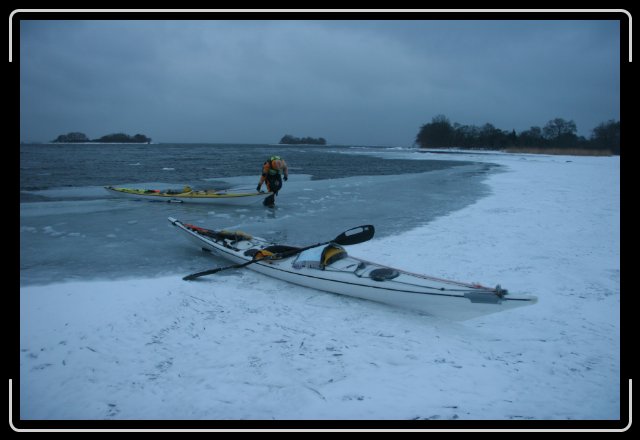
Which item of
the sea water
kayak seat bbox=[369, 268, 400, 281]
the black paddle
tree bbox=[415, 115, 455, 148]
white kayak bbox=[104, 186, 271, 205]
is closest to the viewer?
kayak seat bbox=[369, 268, 400, 281]

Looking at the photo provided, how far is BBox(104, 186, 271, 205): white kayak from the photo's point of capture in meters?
13.3

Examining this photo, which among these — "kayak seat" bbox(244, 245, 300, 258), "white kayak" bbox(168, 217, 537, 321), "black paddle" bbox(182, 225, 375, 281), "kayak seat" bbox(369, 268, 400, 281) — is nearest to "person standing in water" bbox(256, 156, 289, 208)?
"white kayak" bbox(168, 217, 537, 321)

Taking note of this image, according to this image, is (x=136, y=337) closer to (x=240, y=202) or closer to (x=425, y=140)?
(x=240, y=202)

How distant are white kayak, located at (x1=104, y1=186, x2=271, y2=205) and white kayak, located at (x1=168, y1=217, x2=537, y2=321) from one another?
5.78 metres

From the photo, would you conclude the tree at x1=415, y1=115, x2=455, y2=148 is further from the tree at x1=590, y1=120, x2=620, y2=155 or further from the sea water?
the sea water

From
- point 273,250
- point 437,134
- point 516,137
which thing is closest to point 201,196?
point 273,250

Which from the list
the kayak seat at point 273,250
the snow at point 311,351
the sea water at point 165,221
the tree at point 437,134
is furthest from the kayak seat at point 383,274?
the tree at point 437,134

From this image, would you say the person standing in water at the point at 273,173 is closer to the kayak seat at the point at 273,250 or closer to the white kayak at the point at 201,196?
the white kayak at the point at 201,196

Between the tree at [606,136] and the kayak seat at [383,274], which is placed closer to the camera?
the kayak seat at [383,274]

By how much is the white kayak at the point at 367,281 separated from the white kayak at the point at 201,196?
5775 millimetres

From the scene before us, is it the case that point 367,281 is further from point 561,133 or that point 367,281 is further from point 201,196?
point 561,133

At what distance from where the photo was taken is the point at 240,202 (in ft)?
44.7

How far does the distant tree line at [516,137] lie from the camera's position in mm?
74938
